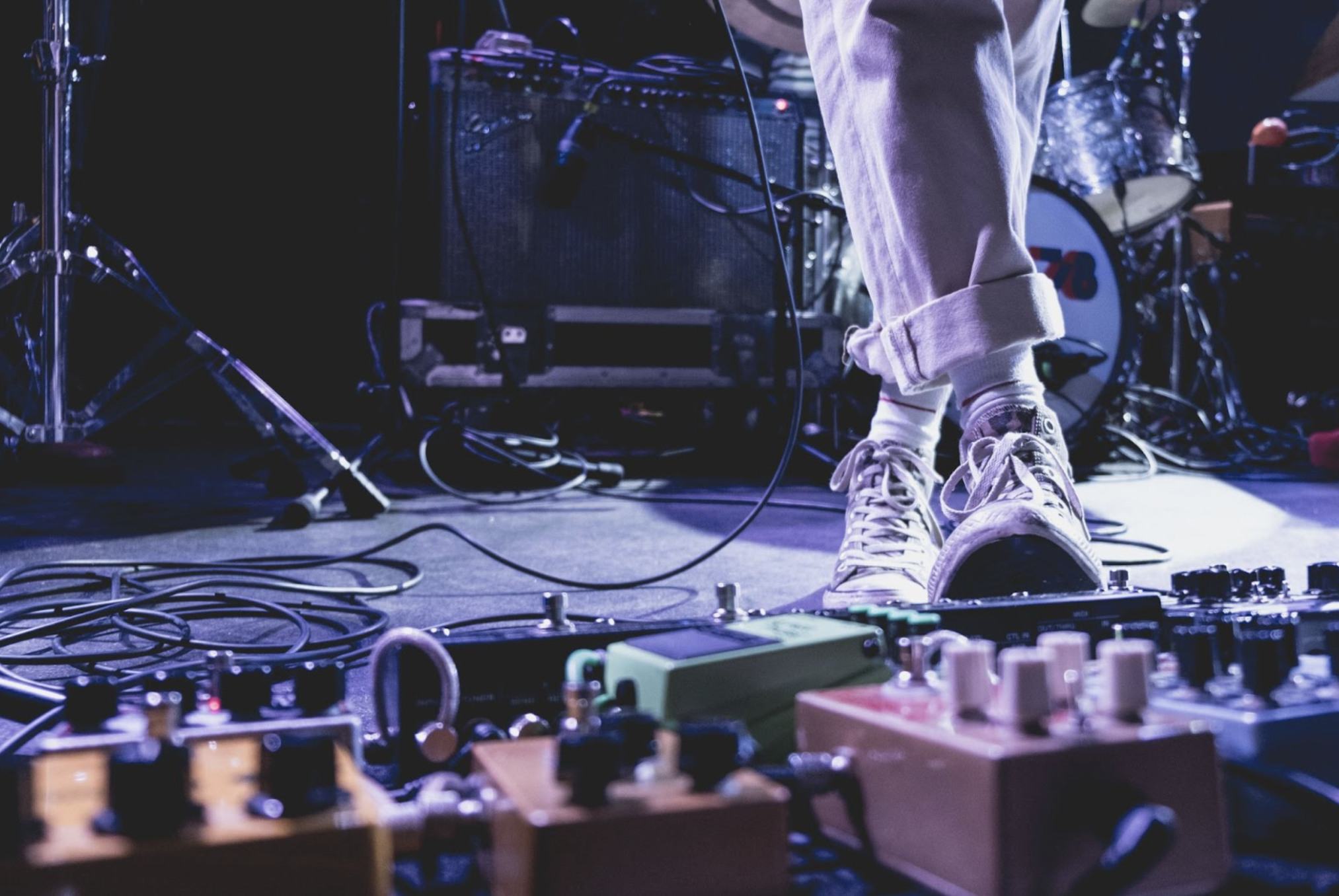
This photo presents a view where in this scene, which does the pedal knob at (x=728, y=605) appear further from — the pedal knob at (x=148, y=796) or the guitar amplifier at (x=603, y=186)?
the guitar amplifier at (x=603, y=186)

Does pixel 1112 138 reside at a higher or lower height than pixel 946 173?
higher

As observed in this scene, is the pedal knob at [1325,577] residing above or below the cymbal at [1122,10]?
below

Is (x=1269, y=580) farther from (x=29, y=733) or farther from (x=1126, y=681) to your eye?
(x=29, y=733)

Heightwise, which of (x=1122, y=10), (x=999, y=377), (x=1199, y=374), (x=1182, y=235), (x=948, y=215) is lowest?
(x=1199, y=374)

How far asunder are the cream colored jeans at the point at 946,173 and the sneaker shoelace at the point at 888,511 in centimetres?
15

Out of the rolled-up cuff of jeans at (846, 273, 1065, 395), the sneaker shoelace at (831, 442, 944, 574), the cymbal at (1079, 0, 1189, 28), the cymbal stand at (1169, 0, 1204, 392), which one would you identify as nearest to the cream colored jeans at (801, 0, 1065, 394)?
the rolled-up cuff of jeans at (846, 273, 1065, 395)

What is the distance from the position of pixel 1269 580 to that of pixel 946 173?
387 millimetres

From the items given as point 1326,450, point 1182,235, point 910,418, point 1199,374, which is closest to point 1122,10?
point 1182,235

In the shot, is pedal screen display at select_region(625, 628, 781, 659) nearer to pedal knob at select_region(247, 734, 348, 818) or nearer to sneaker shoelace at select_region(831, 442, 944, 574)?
pedal knob at select_region(247, 734, 348, 818)

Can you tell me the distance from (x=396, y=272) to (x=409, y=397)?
864 mm

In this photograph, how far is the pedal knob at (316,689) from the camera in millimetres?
407

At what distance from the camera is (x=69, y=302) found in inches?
77.5

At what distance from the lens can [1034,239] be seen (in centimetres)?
278

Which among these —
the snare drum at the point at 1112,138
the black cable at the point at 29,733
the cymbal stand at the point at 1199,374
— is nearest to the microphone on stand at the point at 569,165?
the snare drum at the point at 1112,138
